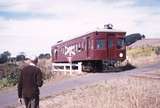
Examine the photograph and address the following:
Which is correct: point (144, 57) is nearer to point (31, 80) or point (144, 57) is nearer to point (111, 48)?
point (111, 48)

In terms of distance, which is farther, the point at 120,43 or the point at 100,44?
the point at 120,43

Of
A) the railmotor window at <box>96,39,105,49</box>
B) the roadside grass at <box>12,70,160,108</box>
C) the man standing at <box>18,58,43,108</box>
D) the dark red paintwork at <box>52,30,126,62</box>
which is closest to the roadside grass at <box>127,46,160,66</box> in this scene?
the dark red paintwork at <box>52,30,126,62</box>

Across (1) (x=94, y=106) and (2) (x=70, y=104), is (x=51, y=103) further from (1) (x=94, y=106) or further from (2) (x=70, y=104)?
(1) (x=94, y=106)

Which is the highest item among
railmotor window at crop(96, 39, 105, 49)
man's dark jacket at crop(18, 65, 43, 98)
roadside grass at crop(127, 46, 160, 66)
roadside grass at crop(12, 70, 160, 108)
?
railmotor window at crop(96, 39, 105, 49)

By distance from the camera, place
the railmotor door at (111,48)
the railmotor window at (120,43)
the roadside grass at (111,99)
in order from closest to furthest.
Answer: the roadside grass at (111,99) < the railmotor door at (111,48) < the railmotor window at (120,43)

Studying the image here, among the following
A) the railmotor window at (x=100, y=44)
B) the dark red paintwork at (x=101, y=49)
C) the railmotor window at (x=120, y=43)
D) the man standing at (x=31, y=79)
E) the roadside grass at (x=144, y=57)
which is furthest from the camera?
the roadside grass at (x=144, y=57)

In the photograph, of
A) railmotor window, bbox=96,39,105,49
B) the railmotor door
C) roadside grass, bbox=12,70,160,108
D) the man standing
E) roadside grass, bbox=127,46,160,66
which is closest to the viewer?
the man standing

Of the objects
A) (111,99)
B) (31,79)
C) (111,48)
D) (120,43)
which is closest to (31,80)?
(31,79)

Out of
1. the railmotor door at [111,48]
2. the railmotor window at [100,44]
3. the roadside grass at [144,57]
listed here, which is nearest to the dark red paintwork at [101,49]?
the railmotor door at [111,48]

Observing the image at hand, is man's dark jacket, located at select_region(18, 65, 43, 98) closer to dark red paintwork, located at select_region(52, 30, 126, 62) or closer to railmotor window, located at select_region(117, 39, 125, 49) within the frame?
dark red paintwork, located at select_region(52, 30, 126, 62)

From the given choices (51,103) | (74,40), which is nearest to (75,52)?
(74,40)

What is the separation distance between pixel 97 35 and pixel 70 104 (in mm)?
15930

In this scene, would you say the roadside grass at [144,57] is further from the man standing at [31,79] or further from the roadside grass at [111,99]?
the man standing at [31,79]

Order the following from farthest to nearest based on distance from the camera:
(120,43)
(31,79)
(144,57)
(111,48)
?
1. (144,57)
2. (120,43)
3. (111,48)
4. (31,79)
